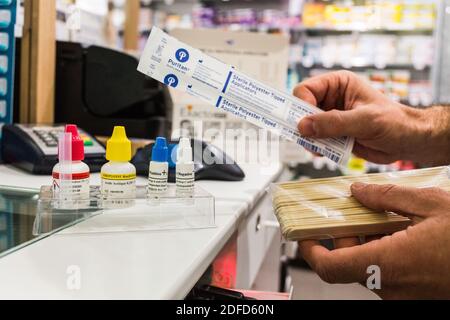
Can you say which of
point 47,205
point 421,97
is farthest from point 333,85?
point 421,97

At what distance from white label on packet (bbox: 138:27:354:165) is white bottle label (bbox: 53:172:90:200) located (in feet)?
0.69

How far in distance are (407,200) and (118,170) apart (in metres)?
0.42

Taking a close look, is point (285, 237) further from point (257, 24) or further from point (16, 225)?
point (257, 24)

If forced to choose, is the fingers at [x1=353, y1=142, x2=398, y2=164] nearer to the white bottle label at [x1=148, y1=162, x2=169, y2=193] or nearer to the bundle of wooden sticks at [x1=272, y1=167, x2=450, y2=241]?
the bundle of wooden sticks at [x1=272, y1=167, x2=450, y2=241]

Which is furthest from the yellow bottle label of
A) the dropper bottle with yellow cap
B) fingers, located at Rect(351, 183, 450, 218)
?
fingers, located at Rect(351, 183, 450, 218)

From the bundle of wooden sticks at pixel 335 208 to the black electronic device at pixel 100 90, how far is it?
0.78 metres

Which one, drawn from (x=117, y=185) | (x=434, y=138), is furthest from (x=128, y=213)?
(x=434, y=138)

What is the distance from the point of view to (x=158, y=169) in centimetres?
78

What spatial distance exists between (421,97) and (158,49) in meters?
3.71

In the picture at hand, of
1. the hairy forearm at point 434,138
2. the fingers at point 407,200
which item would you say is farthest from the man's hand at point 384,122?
the fingers at point 407,200

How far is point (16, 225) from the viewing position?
2.35 ft

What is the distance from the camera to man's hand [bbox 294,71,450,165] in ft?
3.48

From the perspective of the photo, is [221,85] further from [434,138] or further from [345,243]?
[434,138]

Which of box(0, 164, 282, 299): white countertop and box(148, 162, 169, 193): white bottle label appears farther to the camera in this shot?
box(148, 162, 169, 193): white bottle label
